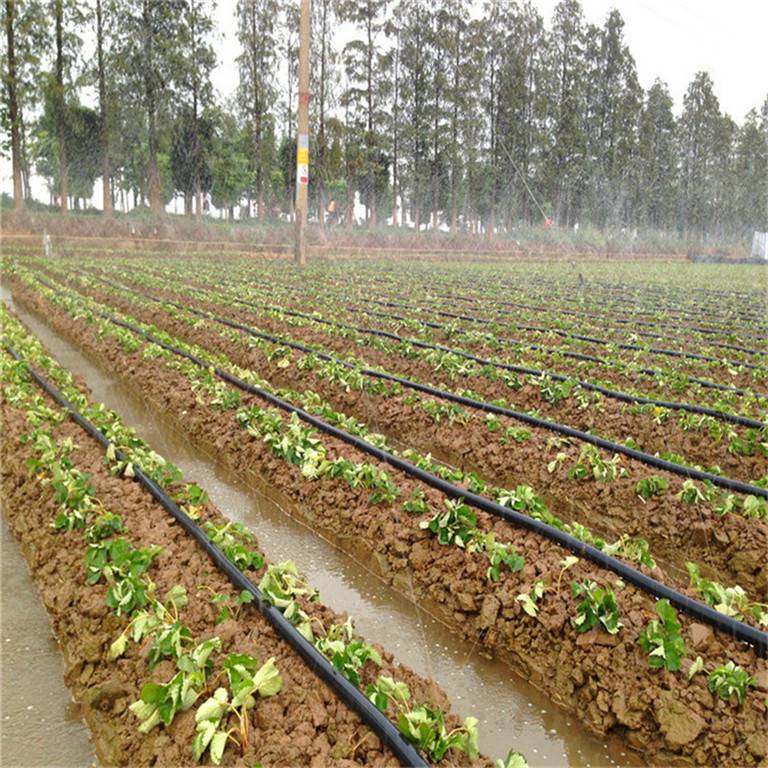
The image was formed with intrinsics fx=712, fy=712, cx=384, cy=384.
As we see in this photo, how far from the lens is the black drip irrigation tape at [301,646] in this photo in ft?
9.29

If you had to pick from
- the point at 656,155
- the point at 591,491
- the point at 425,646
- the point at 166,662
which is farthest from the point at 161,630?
the point at 656,155

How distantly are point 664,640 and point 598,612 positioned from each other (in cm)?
35

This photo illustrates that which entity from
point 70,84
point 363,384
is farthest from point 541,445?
point 70,84

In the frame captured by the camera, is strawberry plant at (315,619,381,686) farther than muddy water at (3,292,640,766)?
No

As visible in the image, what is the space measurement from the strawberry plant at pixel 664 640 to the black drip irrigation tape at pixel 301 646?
53.5 inches

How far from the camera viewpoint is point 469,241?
149ft

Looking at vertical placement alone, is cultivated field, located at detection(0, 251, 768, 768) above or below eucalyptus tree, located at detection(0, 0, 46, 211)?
below

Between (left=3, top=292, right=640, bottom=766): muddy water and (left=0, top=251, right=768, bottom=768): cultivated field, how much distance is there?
4 cm

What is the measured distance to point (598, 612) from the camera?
3750mm

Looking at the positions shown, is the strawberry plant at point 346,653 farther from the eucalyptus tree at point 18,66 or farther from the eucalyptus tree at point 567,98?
the eucalyptus tree at point 567,98

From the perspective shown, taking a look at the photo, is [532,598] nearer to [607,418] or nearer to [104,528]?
[104,528]

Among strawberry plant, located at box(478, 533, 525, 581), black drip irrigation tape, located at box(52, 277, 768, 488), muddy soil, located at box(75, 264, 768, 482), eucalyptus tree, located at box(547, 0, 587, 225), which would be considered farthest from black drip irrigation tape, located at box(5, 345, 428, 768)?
eucalyptus tree, located at box(547, 0, 587, 225)

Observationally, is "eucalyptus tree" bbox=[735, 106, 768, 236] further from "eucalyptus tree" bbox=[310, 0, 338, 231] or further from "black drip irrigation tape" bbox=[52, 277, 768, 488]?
"black drip irrigation tape" bbox=[52, 277, 768, 488]

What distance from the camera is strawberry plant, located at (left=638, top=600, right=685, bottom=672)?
343 cm
